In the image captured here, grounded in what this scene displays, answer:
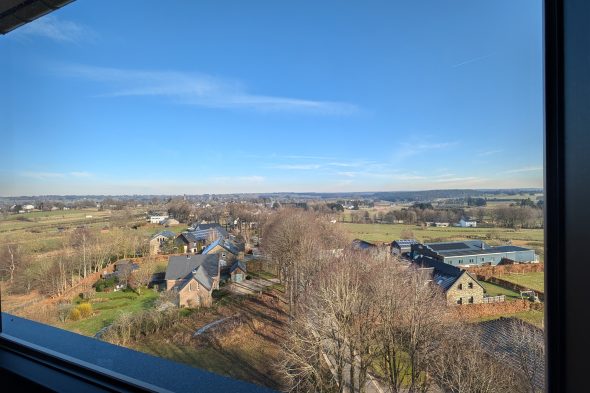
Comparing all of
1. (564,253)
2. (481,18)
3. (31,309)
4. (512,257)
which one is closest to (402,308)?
(512,257)

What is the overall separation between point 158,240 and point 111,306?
396mm

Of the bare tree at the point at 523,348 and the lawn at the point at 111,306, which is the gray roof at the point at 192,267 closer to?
the lawn at the point at 111,306

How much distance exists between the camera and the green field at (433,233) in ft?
2.43

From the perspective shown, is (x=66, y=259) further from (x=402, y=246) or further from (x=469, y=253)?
(x=469, y=253)

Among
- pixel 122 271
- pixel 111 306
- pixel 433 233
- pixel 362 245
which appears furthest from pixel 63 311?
pixel 433 233

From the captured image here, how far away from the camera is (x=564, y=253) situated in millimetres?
341

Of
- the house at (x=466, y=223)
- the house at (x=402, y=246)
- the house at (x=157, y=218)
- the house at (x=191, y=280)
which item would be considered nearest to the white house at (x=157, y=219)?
the house at (x=157, y=218)

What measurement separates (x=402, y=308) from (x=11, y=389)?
169 centimetres

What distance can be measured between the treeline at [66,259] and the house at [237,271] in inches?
20.6

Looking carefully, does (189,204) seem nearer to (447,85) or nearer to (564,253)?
(447,85)

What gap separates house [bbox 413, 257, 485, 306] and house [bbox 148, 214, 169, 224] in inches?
54.1

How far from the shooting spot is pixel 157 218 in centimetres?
174

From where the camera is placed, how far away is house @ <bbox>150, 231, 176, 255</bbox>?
1736mm

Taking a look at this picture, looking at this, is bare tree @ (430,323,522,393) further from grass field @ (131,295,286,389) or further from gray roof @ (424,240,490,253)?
grass field @ (131,295,286,389)
